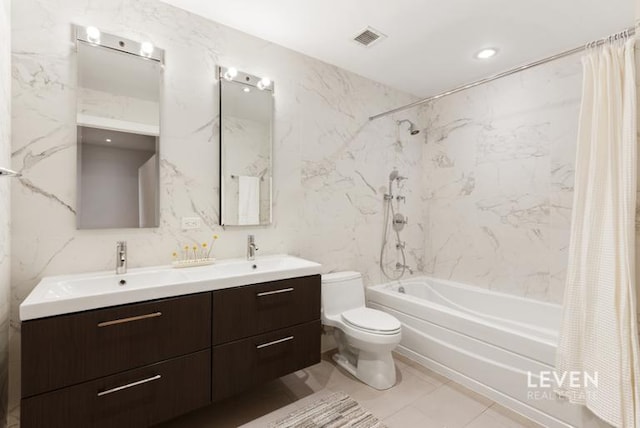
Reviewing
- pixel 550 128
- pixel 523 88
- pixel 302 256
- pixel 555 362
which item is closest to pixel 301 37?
pixel 302 256

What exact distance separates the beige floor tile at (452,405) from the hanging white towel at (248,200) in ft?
5.54

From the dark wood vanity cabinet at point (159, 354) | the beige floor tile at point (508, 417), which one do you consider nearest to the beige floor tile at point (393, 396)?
the beige floor tile at point (508, 417)

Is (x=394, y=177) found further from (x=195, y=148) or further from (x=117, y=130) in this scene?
(x=117, y=130)

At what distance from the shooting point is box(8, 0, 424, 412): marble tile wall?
1573 millimetres

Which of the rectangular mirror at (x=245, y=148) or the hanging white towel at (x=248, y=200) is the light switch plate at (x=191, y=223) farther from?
the hanging white towel at (x=248, y=200)

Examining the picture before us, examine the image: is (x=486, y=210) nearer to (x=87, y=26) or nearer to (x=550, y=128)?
(x=550, y=128)

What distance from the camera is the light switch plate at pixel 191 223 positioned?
6.50 ft

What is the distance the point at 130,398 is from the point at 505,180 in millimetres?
3148

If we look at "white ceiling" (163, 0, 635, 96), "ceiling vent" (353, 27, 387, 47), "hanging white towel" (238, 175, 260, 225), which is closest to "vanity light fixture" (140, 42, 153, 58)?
"white ceiling" (163, 0, 635, 96)

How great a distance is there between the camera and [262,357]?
5.75 feet

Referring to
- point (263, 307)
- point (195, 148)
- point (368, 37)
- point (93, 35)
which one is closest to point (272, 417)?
point (263, 307)

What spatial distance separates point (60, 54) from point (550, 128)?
3.42 m

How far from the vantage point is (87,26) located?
5.58ft

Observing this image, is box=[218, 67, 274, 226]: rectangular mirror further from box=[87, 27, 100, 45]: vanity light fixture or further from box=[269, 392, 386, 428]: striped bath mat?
box=[269, 392, 386, 428]: striped bath mat
